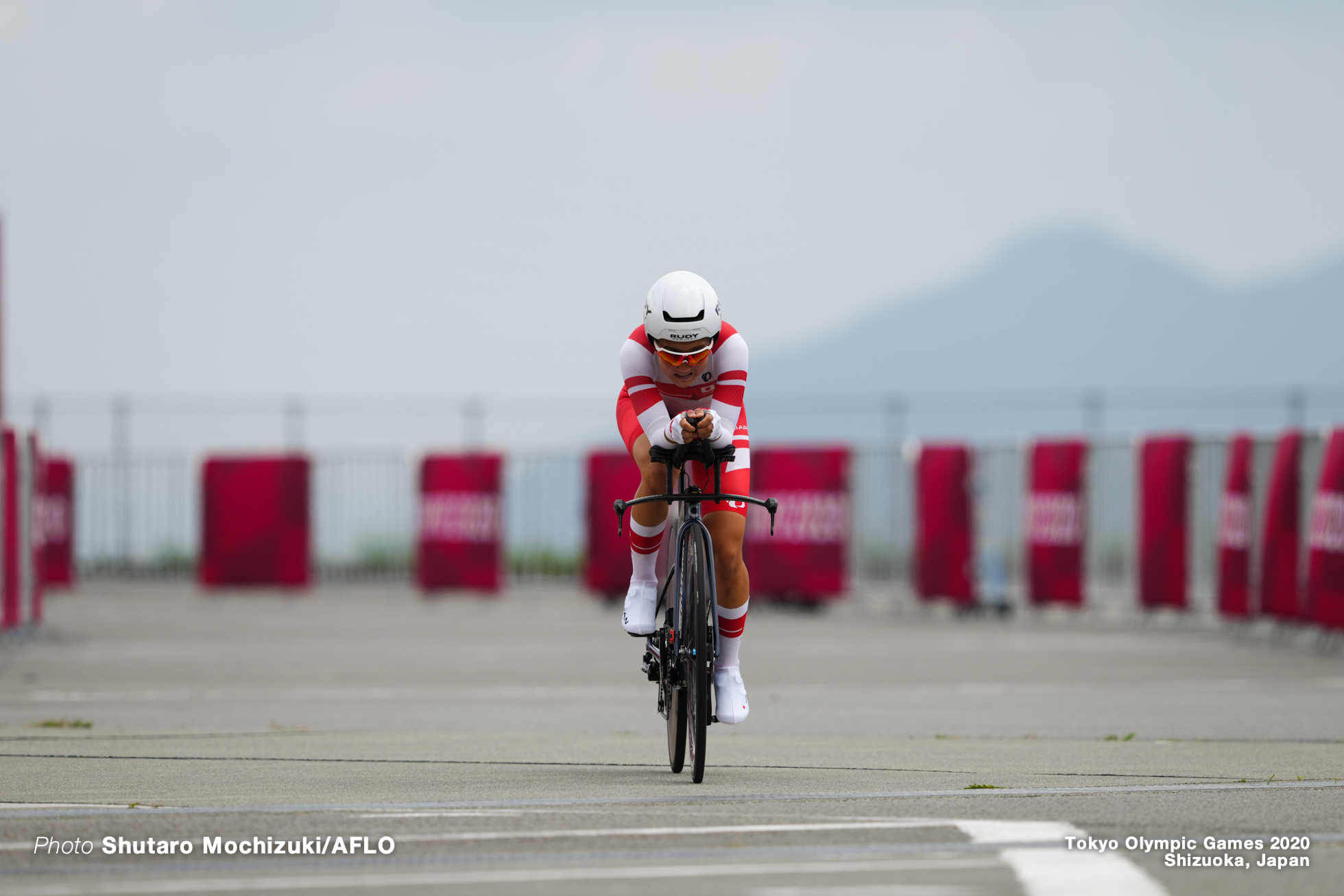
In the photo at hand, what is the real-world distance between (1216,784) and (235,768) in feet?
13.0

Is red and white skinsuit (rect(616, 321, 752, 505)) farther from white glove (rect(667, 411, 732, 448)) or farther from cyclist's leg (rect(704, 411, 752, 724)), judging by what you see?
white glove (rect(667, 411, 732, 448))

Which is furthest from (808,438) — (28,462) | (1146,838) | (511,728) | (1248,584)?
(1146,838)

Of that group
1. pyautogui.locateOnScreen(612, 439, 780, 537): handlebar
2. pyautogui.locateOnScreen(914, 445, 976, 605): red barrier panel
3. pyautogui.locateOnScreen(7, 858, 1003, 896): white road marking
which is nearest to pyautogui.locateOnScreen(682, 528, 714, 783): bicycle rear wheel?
pyautogui.locateOnScreen(612, 439, 780, 537): handlebar

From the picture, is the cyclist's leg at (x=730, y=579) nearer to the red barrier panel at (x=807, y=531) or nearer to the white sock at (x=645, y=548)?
the white sock at (x=645, y=548)

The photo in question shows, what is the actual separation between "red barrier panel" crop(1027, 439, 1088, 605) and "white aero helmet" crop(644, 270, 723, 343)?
15862mm

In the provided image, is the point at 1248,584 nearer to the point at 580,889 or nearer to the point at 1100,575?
the point at 1100,575

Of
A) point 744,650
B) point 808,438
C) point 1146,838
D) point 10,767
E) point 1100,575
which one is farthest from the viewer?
point 808,438

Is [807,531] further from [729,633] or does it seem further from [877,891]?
[877,891]

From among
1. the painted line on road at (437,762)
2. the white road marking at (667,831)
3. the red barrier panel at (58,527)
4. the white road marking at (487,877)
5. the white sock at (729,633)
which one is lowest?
the red barrier panel at (58,527)

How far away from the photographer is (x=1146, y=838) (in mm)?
5980

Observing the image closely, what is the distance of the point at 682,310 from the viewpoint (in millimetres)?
7934

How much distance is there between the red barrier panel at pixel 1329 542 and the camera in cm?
1744

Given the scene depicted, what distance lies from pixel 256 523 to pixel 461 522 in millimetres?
3109

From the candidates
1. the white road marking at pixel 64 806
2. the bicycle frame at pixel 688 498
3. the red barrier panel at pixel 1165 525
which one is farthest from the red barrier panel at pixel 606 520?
the white road marking at pixel 64 806
